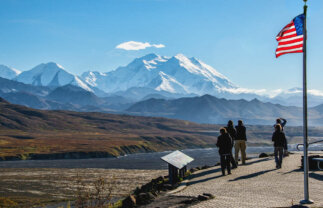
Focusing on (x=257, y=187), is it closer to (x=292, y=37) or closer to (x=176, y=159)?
(x=176, y=159)

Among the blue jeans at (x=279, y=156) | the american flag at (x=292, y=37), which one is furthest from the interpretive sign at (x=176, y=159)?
the american flag at (x=292, y=37)

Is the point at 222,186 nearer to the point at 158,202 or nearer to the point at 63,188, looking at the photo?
the point at 158,202

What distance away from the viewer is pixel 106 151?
133 metres

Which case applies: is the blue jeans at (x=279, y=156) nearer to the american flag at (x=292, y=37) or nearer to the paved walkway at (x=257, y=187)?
the paved walkway at (x=257, y=187)

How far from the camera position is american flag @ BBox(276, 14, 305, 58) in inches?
569

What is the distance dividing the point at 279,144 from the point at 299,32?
35.1 feet

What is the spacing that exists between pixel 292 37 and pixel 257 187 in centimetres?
699

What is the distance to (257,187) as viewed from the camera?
1788 centimetres

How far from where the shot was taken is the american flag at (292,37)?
14461 mm

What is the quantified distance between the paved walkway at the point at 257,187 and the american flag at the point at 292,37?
563cm

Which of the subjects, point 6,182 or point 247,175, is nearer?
point 247,175

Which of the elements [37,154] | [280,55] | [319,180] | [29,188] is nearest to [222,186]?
[319,180]

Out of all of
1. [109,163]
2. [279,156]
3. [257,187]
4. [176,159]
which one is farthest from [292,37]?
[109,163]

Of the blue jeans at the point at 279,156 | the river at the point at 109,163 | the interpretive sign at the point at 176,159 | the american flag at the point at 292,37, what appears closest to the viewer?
the american flag at the point at 292,37
